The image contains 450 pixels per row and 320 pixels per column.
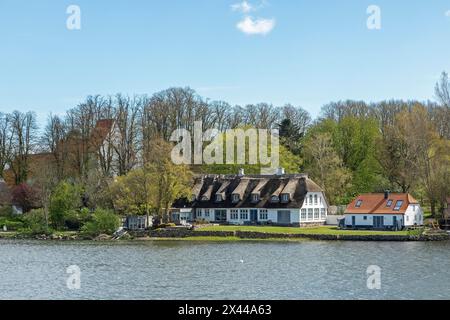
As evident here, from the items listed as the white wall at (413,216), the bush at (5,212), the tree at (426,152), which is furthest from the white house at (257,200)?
the bush at (5,212)

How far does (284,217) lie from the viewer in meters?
68.2

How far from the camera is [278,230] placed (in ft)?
203

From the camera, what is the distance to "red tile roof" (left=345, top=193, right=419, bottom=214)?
61.0 metres

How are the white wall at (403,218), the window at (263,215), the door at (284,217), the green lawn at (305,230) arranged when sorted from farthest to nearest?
the window at (263,215) → the door at (284,217) → the white wall at (403,218) → the green lawn at (305,230)

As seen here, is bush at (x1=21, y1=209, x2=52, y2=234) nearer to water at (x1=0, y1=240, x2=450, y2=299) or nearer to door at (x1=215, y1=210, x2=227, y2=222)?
water at (x1=0, y1=240, x2=450, y2=299)

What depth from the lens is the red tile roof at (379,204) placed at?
61.0 metres

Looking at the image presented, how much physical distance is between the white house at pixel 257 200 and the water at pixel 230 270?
1413 cm

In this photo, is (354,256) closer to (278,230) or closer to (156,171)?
(278,230)

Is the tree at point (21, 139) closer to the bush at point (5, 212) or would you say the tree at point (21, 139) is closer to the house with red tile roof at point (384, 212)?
the bush at point (5, 212)

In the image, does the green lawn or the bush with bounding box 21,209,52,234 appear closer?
the green lawn

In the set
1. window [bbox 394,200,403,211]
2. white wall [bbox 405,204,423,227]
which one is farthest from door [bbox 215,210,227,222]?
white wall [bbox 405,204,423,227]

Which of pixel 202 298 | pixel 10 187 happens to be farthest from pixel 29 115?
pixel 202 298

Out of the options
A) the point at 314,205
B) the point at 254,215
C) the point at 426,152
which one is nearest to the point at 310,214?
the point at 314,205
